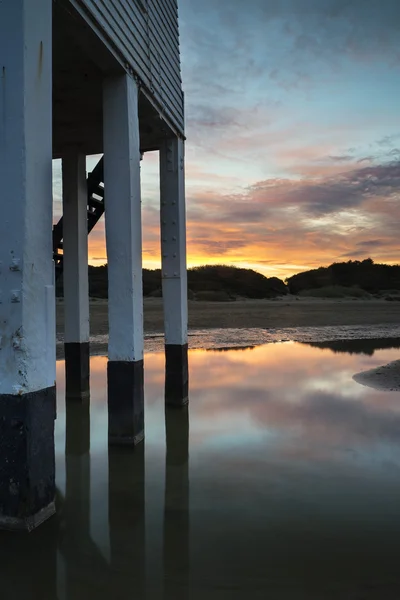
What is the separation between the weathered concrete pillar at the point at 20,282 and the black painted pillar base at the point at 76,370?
616 centimetres

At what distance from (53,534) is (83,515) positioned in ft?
1.92

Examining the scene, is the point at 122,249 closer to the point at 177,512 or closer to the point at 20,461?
the point at 20,461

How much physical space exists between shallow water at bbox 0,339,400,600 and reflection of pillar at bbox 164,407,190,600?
2 centimetres

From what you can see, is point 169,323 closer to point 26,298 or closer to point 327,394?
point 327,394

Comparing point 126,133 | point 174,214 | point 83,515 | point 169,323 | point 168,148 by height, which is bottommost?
point 83,515

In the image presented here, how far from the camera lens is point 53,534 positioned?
459 cm

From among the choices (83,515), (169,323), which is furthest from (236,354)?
(83,515)

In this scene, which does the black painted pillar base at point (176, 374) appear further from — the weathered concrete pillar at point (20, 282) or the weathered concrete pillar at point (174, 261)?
the weathered concrete pillar at point (20, 282)

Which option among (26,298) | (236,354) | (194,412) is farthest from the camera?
(236,354)

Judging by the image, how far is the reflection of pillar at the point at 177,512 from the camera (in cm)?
383

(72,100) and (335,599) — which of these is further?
(72,100)

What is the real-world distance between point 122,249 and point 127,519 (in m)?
3.71

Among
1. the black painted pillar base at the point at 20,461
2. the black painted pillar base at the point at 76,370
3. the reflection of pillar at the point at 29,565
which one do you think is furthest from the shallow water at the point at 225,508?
the black painted pillar base at the point at 76,370

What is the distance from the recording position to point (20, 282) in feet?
14.6
